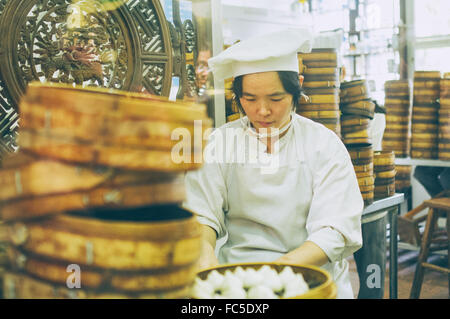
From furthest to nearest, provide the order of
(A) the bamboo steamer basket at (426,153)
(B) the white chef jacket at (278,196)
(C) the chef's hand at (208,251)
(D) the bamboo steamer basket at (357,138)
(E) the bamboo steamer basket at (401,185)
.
Answer: (E) the bamboo steamer basket at (401,185), (A) the bamboo steamer basket at (426,153), (D) the bamboo steamer basket at (357,138), (B) the white chef jacket at (278,196), (C) the chef's hand at (208,251)

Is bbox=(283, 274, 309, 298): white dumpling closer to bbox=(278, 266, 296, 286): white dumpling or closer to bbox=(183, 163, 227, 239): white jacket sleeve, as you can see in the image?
bbox=(278, 266, 296, 286): white dumpling

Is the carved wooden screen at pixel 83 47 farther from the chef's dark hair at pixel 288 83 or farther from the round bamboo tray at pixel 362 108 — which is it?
the round bamboo tray at pixel 362 108

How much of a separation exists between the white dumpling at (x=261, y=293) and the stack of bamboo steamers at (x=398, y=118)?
5084 millimetres

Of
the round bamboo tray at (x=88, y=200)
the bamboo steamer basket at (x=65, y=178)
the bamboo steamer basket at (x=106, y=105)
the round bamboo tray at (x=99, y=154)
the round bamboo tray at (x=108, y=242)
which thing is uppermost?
the bamboo steamer basket at (x=106, y=105)

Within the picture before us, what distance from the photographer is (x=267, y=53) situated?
6.07 ft

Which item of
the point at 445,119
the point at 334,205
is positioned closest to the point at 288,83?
the point at 334,205

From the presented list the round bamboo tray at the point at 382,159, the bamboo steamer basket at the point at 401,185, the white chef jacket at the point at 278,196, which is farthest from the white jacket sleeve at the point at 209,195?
the bamboo steamer basket at the point at 401,185

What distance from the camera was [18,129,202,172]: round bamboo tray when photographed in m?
0.67

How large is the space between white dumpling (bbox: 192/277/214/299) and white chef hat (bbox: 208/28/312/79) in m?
1.05

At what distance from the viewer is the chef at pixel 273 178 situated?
1.88m

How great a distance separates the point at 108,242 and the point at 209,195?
141cm

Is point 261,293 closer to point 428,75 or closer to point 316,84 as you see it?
point 316,84
